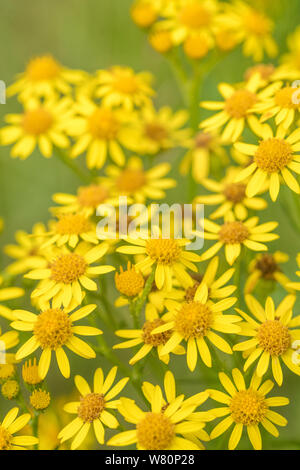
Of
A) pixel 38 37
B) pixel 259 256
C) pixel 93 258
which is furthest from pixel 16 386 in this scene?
pixel 38 37

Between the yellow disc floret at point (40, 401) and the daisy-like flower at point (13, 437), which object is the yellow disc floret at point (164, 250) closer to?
the yellow disc floret at point (40, 401)

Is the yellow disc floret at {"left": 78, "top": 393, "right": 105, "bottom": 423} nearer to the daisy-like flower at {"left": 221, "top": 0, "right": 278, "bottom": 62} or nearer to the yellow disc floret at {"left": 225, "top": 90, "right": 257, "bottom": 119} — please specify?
the yellow disc floret at {"left": 225, "top": 90, "right": 257, "bottom": 119}

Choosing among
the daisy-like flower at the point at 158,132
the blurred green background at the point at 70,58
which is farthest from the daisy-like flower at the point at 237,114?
the blurred green background at the point at 70,58

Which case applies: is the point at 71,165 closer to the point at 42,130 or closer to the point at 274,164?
the point at 42,130

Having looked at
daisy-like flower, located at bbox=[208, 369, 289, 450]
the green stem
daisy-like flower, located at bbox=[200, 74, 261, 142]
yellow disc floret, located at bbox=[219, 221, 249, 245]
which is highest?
the green stem

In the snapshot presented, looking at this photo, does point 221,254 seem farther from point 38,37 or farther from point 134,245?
point 38,37

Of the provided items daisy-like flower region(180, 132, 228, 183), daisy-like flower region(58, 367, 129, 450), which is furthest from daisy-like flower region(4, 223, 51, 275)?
daisy-like flower region(180, 132, 228, 183)
